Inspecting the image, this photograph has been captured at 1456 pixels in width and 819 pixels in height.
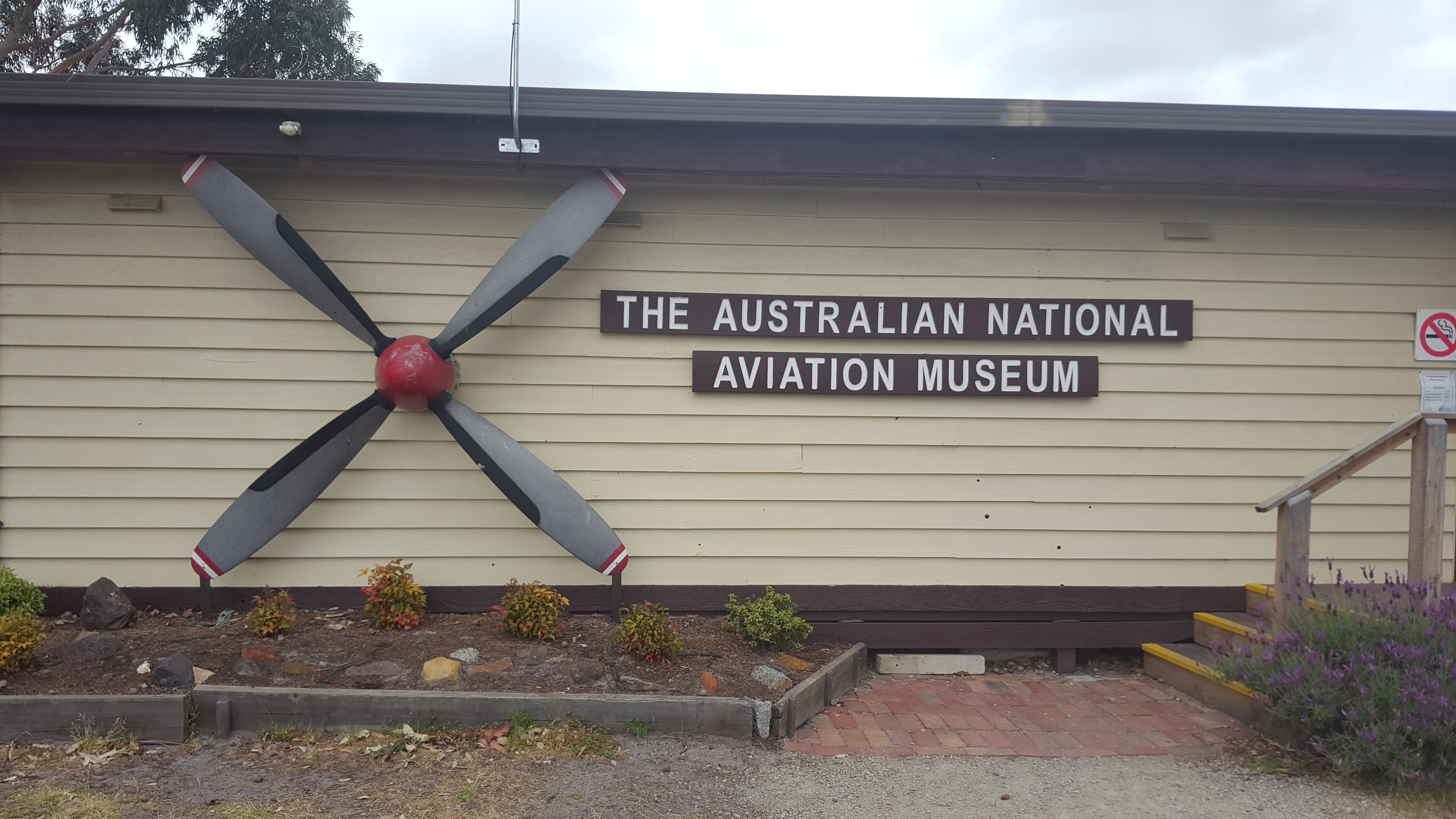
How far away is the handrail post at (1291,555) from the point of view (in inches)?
162

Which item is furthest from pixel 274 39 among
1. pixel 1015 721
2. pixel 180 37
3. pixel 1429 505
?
pixel 1429 505

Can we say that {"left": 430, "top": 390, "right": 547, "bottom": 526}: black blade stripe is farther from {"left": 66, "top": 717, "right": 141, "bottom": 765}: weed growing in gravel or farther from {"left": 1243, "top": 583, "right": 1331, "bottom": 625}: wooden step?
{"left": 1243, "top": 583, "right": 1331, "bottom": 625}: wooden step

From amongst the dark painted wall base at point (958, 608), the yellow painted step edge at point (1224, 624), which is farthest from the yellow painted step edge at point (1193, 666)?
the yellow painted step edge at point (1224, 624)

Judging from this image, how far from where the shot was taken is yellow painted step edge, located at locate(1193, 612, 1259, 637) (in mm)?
4648

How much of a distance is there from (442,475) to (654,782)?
7.58 ft

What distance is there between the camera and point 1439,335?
5137mm

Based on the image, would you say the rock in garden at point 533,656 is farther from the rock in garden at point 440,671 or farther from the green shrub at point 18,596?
the green shrub at point 18,596

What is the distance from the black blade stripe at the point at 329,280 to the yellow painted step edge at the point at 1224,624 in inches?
190

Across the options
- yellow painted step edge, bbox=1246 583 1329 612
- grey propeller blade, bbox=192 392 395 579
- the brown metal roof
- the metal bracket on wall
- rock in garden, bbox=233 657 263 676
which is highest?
the brown metal roof

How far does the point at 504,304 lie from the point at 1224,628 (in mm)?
4418

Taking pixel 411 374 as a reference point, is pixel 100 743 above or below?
below

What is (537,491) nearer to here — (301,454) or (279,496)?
(301,454)

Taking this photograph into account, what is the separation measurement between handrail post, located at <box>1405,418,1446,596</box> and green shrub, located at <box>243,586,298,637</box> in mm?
5488

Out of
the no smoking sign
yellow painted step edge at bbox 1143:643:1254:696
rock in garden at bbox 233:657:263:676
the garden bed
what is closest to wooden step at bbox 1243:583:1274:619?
yellow painted step edge at bbox 1143:643:1254:696
